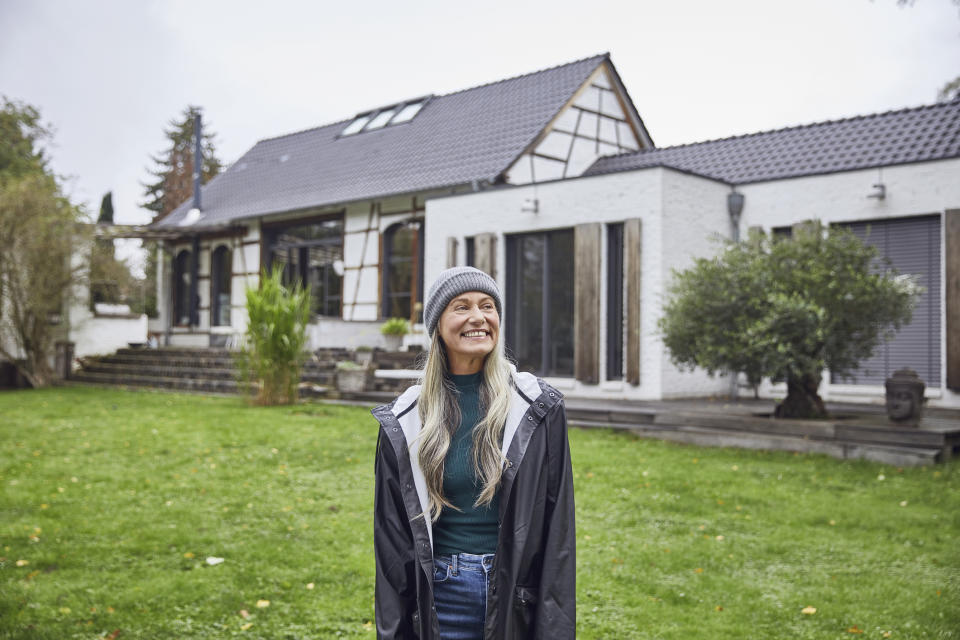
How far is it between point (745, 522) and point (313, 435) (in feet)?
15.5

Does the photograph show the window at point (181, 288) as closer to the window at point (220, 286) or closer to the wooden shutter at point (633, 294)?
the window at point (220, 286)

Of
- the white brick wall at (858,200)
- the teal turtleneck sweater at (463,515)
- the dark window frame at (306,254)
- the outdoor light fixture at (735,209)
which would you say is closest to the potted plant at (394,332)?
the dark window frame at (306,254)

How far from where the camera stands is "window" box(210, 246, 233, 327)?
20359 millimetres

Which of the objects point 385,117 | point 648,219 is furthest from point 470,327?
point 385,117

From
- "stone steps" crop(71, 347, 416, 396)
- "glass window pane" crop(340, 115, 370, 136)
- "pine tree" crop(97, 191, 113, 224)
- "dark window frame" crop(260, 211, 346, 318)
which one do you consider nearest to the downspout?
"stone steps" crop(71, 347, 416, 396)

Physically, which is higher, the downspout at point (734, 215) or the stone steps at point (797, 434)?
the downspout at point (734, 215)

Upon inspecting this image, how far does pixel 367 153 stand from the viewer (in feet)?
60.7

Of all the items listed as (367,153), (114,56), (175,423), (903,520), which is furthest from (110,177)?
(903,520)

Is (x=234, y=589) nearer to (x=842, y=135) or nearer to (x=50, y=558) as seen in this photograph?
(x=50, y=558)

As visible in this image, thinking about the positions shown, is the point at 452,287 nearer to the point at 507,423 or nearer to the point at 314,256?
the point at 507,423

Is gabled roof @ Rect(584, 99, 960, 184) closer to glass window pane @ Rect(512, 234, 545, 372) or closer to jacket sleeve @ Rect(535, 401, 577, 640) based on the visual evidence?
glass window pane @ Rect(512, 234, 545, 372)

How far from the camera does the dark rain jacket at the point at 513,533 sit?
1927mm

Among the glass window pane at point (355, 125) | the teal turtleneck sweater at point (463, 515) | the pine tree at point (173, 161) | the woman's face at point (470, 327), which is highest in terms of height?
the pine tree at point (173, 161)

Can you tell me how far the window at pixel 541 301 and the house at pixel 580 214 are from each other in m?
0.02
